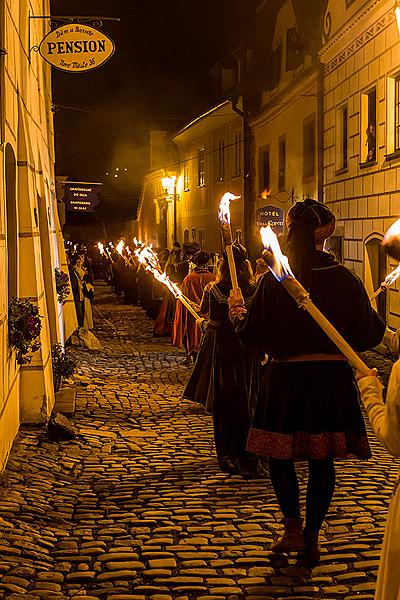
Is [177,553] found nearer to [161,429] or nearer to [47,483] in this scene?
[47,483]

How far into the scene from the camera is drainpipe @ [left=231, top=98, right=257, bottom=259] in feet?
93.6

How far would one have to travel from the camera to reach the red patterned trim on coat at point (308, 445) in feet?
17.5

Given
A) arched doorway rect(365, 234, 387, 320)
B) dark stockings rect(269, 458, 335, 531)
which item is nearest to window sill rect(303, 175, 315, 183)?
arched doorway rect(365, 234, 387, 320)

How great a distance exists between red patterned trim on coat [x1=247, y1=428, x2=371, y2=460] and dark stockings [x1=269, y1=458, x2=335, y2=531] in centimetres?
8

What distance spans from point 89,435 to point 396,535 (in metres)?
6.41

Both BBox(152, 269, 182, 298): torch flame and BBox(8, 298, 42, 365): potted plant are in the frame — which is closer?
BBox(8, 298, 42, 365): potted plant

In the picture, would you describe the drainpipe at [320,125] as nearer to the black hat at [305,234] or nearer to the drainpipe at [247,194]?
the drainpipe at [247,194]

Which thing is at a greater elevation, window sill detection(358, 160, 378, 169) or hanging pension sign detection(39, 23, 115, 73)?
hanging pension sign detection(39, 23, 115, 73)

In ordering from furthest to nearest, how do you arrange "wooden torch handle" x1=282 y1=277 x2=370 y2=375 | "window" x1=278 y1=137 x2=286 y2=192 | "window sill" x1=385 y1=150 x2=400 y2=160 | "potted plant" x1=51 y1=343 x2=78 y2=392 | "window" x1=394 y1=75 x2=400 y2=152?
1. "window" x1=278 y1=137 x2=286 y2=192
2. "window" x1=394 y1=75 x2=400 y2=152
3. "window sill" x1=385 y1=150 x2=400 y2=160
4. "potted plant" x1=51 y1=343 x2=78 y2=392
5. "wooden torch handle" x1=282 y1=277 x2=370 y2=375

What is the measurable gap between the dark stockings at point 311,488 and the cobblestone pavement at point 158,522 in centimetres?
32

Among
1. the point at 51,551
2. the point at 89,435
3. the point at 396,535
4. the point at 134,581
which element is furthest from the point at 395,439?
the point at 89,435

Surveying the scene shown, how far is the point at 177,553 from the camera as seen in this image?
5844 millimetres

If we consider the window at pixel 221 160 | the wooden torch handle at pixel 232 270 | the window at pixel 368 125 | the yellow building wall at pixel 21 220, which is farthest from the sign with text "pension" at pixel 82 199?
the wooden torch handle at pixel 232 270

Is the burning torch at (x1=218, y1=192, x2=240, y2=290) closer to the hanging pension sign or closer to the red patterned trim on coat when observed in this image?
the red patterned trim on coat
